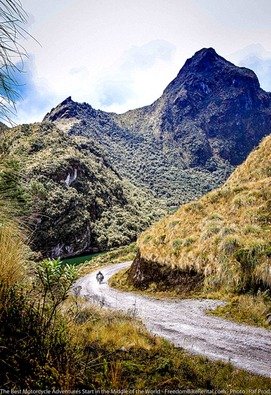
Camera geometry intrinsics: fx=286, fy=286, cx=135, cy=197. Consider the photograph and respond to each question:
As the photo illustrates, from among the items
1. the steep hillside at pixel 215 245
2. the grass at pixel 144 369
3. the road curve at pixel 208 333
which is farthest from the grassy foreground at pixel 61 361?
the steep hillside at pixel 215 245

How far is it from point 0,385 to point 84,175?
11750 cm

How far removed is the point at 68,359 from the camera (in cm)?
303

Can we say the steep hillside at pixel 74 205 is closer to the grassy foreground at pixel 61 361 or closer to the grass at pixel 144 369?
the grass at pixel 144 369

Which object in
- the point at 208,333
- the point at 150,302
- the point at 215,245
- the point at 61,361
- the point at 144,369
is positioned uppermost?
the point at 215,245

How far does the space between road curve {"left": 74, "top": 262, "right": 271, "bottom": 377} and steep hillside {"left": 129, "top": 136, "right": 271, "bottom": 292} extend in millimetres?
1491

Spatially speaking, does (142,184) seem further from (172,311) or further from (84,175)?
(172,311)

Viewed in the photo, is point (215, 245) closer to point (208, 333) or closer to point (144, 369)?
point (208, 333)

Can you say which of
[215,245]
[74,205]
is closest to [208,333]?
[215,245]

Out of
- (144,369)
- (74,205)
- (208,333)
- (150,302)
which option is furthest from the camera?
(74,205)

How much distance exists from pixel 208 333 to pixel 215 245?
5.94 meters

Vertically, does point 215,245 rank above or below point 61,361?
above

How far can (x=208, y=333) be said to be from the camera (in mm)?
7957

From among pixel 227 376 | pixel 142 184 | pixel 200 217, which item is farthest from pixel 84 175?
pixel 227 376

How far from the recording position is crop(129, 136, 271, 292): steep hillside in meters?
11.3
